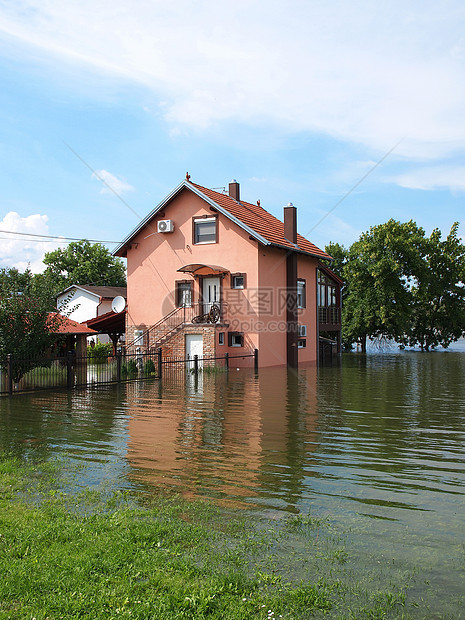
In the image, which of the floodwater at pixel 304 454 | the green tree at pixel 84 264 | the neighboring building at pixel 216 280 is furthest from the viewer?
the green tree at pixel 84 264

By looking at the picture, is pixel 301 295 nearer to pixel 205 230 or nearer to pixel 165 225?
pixel 205 230

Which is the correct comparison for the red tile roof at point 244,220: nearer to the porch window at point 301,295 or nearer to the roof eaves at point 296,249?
the roof eaves at point 296,249

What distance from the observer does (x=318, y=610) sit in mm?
4145

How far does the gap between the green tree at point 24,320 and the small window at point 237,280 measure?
39.2ft

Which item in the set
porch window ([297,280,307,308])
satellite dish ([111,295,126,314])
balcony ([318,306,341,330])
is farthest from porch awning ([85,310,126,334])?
balcony ([318,306,341,330])

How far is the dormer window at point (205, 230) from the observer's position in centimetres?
2973

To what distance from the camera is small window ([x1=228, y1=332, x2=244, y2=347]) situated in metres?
28.7

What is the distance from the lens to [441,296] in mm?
50719

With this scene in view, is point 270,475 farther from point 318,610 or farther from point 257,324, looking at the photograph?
point 257,324

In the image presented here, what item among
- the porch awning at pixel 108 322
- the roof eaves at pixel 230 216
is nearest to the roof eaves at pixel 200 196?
the roof eaves at pixel 230 216

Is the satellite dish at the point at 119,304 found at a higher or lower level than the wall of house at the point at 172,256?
lower

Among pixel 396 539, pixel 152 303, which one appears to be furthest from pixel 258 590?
pixel 152 303

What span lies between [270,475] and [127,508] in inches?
91.2

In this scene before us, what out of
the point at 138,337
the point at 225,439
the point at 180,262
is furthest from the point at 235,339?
the point at 225,439
